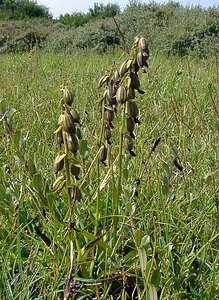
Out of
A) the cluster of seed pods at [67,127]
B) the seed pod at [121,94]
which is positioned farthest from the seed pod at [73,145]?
the seed pod at [121,94]

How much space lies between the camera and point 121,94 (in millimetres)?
759

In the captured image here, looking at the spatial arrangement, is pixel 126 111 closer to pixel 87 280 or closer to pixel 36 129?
pixel 87 280

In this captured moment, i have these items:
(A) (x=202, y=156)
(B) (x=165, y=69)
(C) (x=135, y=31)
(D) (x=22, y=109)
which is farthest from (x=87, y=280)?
(C) (x=135, y=31)

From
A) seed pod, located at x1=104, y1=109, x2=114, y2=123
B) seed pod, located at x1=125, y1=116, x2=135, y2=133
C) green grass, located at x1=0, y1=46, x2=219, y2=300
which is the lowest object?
green grass, located at x1=0, y1=46, x2=219, y2=300

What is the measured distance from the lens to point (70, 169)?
0.82 meters

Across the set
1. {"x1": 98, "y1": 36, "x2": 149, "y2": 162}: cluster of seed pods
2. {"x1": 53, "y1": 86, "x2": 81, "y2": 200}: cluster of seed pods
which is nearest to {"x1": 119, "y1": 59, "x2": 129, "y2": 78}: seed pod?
{"x1": 98, "y1": 36, "x2": 149, "y2": 162}: cluster of seed pods

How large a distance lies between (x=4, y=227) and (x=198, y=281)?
17.4 inches

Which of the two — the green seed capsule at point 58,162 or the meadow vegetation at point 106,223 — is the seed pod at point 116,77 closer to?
the meadow vegetation at point 106,223

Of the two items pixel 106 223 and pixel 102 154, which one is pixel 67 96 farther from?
pixel 106 223

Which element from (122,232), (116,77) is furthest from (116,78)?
(122,232)

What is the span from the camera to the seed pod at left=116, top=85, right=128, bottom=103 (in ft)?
2.49

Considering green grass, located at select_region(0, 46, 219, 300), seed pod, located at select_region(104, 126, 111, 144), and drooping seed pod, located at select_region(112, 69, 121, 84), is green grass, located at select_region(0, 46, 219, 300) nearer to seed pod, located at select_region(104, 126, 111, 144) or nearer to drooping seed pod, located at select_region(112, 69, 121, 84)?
seed pod, located at select_region(104, 126, 111, 144)

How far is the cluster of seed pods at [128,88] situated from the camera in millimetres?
763

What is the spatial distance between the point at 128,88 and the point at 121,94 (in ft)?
0.06
